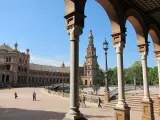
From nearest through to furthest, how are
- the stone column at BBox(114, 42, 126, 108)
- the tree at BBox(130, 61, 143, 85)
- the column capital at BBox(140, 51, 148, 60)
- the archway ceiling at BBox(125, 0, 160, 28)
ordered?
the stone column at BBox(114, 42, 126, 108) → the archway ceiling at BBox(125, 0, 160, 28) → the column capital at BBox(140, 51, 148, 60) → the tree at BBox(130, 61, 143, 85)

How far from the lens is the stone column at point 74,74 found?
6.43 metres

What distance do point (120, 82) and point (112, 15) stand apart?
3336 mm

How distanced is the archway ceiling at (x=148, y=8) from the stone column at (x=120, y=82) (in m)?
2.11

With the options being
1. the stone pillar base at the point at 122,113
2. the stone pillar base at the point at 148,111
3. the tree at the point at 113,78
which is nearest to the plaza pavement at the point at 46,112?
the stone pillar base at the point at 148,111

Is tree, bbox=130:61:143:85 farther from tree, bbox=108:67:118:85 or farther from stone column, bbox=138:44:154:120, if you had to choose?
stone column, bbox=138:44:154:120

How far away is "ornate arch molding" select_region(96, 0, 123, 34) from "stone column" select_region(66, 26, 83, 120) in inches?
125

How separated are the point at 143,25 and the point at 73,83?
7.37m

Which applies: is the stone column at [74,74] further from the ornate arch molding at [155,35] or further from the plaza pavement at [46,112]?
the ornate arch molding at [155,35]

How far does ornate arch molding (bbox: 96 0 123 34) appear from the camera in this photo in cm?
966

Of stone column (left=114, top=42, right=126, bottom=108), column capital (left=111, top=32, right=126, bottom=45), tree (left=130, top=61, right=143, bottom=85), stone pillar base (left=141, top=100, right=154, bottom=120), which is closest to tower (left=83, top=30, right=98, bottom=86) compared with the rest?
tree (left=130, top=61, right=143, bottom=85)

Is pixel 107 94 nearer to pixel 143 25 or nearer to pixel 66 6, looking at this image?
pixel 143 25

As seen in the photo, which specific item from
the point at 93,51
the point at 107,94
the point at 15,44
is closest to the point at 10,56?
the point at 15,44

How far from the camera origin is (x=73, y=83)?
664 centimetres

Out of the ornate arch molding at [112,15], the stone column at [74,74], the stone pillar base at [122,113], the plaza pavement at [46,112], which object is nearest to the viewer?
the stone column at [74,74]
